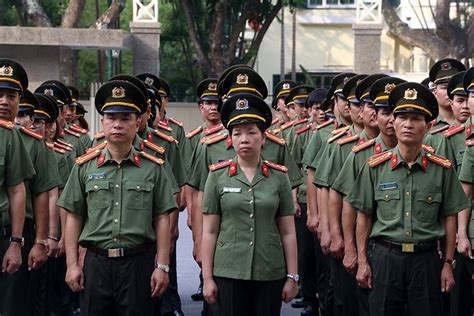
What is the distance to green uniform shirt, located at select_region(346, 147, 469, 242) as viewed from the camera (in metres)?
6.52

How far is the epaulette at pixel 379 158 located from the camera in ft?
21.9

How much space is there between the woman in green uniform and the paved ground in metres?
3.39

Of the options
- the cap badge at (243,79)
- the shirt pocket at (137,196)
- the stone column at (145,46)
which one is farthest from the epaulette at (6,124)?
the stone column at (145,46)

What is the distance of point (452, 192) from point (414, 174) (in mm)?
267

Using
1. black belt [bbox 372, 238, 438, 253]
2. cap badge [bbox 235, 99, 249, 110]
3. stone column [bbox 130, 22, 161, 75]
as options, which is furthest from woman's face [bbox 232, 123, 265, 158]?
stone column [bbox 130, 22, 161, 75]

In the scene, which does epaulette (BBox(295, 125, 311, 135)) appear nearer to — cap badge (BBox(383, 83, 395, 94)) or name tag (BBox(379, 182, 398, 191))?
cap badge (BBox(383, 83, 395, 94))

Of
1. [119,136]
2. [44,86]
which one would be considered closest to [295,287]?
[119,136]

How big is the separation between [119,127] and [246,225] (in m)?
0.97

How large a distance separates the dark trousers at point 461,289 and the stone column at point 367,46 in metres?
17.9

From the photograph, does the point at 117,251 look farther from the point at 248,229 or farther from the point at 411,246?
the point at 411,246

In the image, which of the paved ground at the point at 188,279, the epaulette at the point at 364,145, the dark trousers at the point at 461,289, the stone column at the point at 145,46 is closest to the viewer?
the epaulette at the point at 364,145

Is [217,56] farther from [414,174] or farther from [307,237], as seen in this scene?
[414,174]

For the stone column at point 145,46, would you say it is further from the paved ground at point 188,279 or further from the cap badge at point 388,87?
the cap badge at point 388,87

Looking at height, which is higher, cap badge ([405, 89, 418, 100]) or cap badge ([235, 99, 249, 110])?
cap badge ([405, 89, 418, 100])
